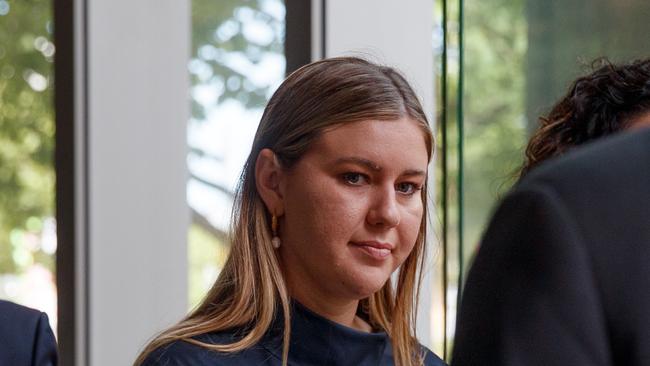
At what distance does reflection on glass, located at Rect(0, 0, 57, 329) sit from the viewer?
9.09m

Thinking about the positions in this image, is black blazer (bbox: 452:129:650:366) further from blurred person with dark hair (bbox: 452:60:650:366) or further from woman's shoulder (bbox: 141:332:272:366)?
woman's shoulder (bbox: 141:332:272:366)

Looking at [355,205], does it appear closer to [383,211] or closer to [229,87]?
[383,211]

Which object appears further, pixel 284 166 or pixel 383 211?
pixel 284 166

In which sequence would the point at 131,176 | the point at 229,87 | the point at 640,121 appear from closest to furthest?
the point at 640,121 → the point at 131,176 → the point at 229,87

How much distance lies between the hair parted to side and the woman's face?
0.03 m

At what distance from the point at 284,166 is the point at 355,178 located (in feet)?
0.44

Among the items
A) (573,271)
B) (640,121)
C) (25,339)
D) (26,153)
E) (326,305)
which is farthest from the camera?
(26,153)

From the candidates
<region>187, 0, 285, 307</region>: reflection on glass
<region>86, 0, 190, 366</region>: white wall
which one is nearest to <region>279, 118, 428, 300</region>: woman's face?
<region>86, 0, 190, 366</region>: white wall

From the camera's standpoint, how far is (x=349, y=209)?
5.76ft

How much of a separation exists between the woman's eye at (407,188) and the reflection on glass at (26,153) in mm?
7239

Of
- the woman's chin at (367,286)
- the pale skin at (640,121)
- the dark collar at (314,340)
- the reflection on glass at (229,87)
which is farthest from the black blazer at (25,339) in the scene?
the reflection on glass at (229,87)

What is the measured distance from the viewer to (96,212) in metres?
2.81

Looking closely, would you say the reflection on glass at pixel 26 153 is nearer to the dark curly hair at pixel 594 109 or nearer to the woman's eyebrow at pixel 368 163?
the woman's eyebrow at pixel 368 163

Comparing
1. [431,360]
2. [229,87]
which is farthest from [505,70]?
[229,87]
